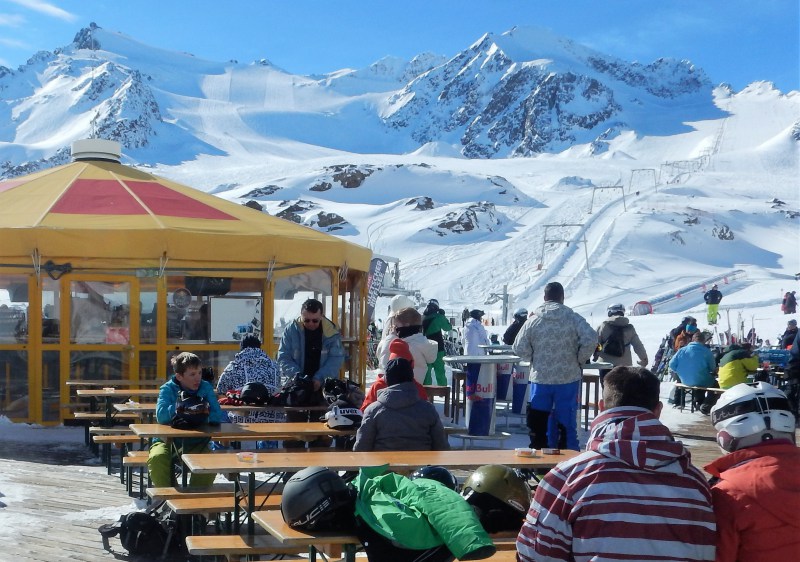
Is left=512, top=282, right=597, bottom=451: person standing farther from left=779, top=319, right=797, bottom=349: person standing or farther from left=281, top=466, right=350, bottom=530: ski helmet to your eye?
left=779, top=319, right=797, bottom=349: person standing

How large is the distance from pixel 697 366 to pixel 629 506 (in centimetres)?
943

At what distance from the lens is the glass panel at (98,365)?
377 inches

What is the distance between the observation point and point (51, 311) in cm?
951

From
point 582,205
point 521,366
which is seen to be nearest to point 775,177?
point 582,205

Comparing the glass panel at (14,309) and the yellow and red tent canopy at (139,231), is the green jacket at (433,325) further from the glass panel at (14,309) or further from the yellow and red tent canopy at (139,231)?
the glass panel at (14,309)

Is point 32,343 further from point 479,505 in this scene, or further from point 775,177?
point 775,177

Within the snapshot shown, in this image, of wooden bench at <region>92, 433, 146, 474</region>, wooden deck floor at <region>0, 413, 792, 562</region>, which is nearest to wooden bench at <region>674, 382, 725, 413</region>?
wooden deck floor at <region>0, 413, 792, 562</region>

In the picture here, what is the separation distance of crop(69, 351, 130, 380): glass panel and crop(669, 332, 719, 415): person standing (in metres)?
6.56

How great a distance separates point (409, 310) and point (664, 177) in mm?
81002

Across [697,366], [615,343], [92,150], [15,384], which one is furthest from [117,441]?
[697,366]

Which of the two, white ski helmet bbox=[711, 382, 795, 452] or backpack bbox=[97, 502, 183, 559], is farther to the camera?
backpack bbox=[97, 502, 183, 559]

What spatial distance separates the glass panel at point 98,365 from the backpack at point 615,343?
503 centimetres

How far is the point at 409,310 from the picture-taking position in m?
6.68

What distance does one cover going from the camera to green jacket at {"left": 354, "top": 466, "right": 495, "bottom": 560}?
297 centimetres
